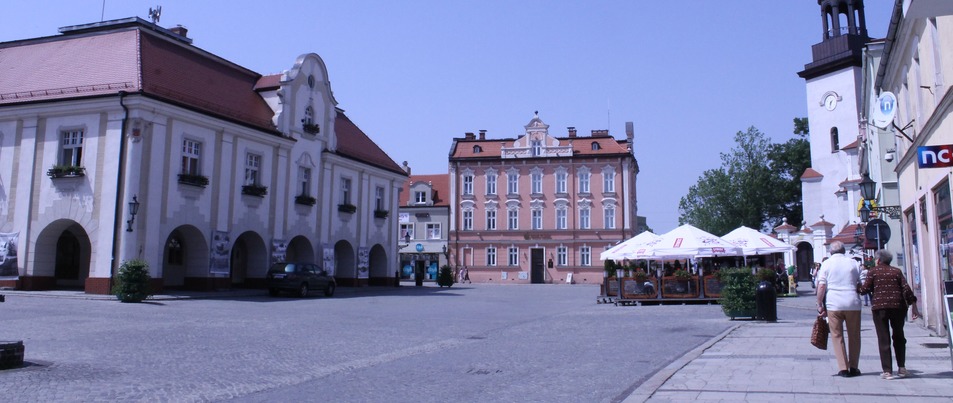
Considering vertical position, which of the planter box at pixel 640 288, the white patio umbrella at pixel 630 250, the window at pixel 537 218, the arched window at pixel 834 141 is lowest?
the planter box at pixel 640 288

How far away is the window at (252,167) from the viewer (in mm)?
31906

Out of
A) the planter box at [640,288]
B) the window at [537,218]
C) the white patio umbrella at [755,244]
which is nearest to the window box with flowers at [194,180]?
the planter box at [640,288]

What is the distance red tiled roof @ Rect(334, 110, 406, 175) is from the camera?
40.4 meters

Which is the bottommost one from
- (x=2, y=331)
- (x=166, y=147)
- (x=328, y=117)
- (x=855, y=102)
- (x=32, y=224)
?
(x=2, y=331)

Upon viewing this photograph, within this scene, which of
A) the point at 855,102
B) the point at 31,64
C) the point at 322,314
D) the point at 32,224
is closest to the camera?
the point at 322,314

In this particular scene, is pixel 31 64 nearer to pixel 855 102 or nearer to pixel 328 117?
pixel 328 117

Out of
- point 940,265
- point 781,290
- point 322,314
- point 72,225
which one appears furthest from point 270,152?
point 940,265

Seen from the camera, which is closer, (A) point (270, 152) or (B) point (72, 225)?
(B) point (72, 225)

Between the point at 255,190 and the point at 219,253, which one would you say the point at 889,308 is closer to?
the point at 219,253

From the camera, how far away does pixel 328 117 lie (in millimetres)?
38031

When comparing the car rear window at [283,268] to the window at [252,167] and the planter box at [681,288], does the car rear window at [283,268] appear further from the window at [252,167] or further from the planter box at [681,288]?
the planter box at [681,288]

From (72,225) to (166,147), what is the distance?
527cm

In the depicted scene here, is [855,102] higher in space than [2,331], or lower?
higher

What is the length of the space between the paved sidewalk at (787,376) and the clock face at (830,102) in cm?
4093
